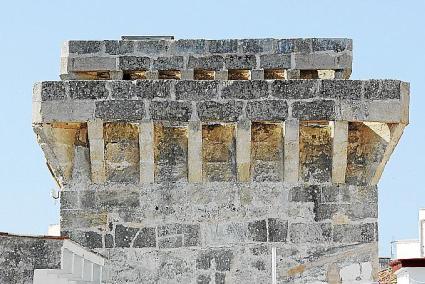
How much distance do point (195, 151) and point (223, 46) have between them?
1.06 m

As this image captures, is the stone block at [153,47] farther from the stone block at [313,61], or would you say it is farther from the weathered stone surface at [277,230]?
the weathered stone surface at [277,230]

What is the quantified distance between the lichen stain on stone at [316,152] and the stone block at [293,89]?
0.37m

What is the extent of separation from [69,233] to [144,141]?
114 centimetres

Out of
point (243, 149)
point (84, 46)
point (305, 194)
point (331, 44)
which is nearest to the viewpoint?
point (243, 149)

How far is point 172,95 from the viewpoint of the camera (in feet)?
38.6

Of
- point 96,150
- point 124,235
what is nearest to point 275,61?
point 96,150

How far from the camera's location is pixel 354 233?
12023mm

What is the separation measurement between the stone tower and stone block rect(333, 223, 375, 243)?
13mm

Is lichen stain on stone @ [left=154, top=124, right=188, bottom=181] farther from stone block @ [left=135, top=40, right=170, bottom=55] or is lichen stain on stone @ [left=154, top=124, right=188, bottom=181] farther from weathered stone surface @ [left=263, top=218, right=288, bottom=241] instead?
weathered stone surface @ [left=263, top=218, right=288, bottom=241]

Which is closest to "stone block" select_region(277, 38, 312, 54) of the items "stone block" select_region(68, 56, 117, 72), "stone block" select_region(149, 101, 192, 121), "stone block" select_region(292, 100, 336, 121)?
"stone block" select_region(292, 100, 336, 121)

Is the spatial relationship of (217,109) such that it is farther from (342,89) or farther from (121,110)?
(342,89)

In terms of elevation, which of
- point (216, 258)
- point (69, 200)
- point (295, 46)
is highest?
point (295, 46)

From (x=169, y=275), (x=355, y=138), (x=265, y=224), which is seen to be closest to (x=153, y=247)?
(x=169, y=275)

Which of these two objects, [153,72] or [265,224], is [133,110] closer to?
[153,72]
